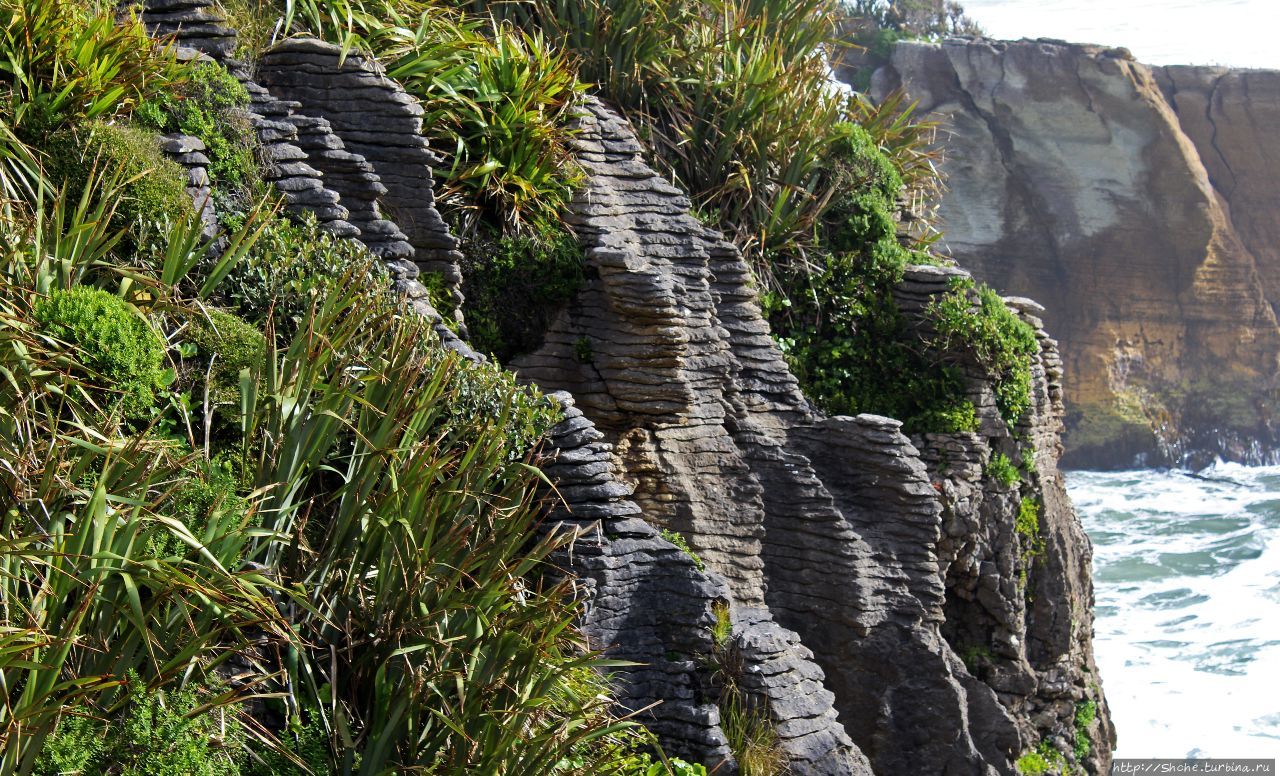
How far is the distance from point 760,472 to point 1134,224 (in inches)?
1321

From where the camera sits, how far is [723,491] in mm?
11375

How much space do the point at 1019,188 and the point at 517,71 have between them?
3416cm

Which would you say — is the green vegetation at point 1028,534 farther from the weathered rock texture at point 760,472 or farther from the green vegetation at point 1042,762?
the green vegetation at point 1042,762

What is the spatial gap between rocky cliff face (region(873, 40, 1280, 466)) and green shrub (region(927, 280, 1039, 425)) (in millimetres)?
27792

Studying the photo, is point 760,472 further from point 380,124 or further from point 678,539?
point 380,124

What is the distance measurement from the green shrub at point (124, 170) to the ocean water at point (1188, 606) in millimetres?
17878

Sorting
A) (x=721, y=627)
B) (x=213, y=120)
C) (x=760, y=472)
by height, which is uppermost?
(x=213, y=120)

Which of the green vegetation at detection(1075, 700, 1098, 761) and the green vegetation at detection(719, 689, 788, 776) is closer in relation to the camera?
the green vegetation at detection(719, 689, 788, 776)

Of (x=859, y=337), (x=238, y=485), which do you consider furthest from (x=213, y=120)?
(x=859, y=337)

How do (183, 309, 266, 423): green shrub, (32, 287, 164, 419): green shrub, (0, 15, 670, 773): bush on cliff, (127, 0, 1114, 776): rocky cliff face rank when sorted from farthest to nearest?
(127, 0, 1114, 776): rocky cliff face, (183, 309, 266, 423): green shrub, (32, 287, 164, 419): green shrub, (0, 15, 670, 773): bush on cliff

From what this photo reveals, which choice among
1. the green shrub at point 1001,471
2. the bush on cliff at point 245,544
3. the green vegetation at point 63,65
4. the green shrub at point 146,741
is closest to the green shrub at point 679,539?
the bush on cliff at point 245,544

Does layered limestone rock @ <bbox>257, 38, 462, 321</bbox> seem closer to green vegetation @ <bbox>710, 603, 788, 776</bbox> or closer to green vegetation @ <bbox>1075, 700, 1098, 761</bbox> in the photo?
green vegetation @ <bbox>710, 603, 788, 776</bbox>

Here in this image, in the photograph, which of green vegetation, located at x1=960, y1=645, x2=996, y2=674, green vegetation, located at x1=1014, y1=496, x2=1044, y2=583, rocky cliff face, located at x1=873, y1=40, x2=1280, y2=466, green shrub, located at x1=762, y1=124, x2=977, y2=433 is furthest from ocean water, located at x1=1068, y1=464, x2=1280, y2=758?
green shrub, located at x1=762, y1=124, x2=977, y2=433

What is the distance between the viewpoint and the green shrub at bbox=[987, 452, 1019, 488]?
13336mm
